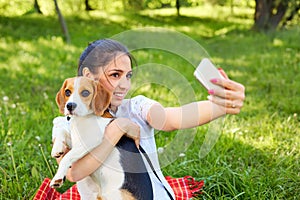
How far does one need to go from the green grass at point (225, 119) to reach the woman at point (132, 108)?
0.45 ft

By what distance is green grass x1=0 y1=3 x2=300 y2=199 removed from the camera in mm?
2646

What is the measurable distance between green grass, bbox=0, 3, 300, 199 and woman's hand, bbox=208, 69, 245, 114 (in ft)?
0.93

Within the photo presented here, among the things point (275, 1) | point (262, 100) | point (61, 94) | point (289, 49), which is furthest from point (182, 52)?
point (275, 1)

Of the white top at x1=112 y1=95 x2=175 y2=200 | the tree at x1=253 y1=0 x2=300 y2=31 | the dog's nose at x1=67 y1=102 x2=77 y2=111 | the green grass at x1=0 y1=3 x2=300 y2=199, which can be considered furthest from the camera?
the tree at x1=253 y1=0 x2=300 y2=31

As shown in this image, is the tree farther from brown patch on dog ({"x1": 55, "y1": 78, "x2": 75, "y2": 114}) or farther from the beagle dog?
brown patch on dog ({"x1": 55, "y1": 78, "x2": 75, "y2": 114})

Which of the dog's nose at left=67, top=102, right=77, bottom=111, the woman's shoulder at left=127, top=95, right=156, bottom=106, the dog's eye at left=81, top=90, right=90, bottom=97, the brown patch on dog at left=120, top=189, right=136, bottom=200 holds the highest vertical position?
the dog's eye at left=81, top=90, right=90, bottom=97

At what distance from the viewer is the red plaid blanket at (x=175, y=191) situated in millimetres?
2506

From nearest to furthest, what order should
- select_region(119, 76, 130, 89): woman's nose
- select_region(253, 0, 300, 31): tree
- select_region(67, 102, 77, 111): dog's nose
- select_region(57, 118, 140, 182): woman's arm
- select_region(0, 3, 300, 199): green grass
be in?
select_region(67, 102, 77, 111): dog's nose
select_region(57, 118, 140, 182): woman's arm
select_region(119, 76, 130, 89): woman's nose
select_region(0, 3, 300, 199): green grass
select_region(253, 0, 300, 31): tree

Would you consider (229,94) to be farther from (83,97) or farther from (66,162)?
(66,162)

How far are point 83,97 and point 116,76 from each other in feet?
0.76

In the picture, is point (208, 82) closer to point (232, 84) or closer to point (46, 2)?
point (232, 84)

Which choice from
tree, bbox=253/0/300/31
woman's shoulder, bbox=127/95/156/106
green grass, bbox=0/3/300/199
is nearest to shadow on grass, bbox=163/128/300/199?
green grass, bbox=0/3/300/199

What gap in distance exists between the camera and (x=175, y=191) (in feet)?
8.59

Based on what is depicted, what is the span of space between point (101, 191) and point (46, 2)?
20854 millimetres
